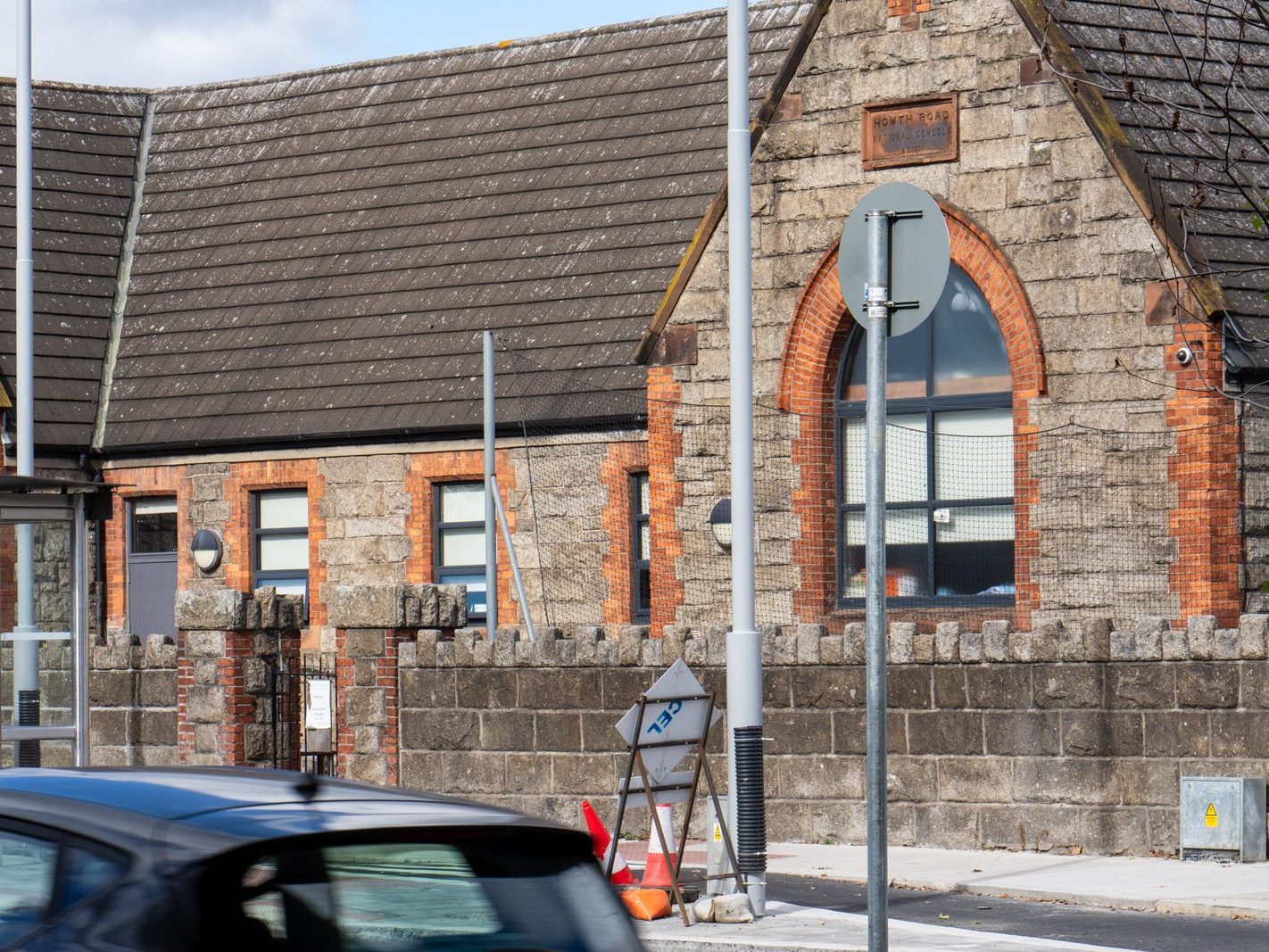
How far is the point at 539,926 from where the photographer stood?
4688mm

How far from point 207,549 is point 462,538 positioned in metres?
3.30

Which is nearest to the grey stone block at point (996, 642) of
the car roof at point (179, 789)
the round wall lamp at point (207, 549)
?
the car roof at point (179, 789)

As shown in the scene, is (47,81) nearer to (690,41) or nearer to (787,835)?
(690,41)

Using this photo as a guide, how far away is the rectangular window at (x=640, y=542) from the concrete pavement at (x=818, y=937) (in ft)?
32.5

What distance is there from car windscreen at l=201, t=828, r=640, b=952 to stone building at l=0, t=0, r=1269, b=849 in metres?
8.24

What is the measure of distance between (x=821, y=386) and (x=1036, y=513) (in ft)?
8.08

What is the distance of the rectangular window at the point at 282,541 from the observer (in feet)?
81.7

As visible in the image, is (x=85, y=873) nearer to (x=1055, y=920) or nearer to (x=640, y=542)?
(x=1055, y=920)

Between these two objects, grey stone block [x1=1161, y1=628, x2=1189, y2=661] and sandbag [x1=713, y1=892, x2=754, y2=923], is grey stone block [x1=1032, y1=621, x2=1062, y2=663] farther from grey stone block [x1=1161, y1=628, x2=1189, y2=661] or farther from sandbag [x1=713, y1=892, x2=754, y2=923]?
sandbag [x1=713, y1=892, x2=754, y2=923]

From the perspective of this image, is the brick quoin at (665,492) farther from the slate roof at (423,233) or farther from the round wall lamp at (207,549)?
the round wall lamp at (207,549)

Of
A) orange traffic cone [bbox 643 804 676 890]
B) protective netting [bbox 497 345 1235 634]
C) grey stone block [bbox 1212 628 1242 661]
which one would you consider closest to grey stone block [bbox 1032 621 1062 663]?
grey stone block [bbox 1212 628 1242 661]

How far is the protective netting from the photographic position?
16.8m

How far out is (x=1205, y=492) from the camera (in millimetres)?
16469

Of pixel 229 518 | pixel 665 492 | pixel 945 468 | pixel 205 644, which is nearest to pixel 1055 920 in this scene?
pixel 945 468
